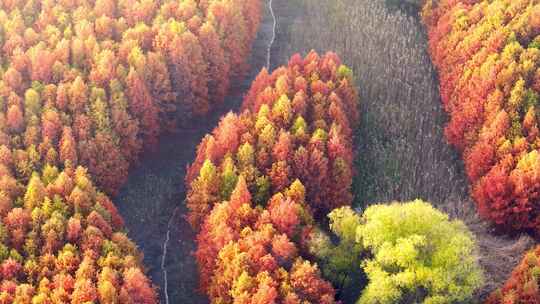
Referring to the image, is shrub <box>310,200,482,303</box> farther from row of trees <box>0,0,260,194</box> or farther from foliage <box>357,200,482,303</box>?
row of trees <box>0,0,260,194</box>

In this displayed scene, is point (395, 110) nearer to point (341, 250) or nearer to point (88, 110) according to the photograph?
point (341, 250)

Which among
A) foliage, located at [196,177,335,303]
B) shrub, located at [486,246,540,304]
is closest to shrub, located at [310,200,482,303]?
shrub, located at [486,246,540,304]

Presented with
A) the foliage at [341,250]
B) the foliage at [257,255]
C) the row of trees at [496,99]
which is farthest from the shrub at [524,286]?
the foliage at [257,255]

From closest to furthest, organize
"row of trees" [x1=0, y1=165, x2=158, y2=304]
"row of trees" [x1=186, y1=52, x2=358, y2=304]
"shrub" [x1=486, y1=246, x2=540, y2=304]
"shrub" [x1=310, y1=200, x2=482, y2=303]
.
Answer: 1. "shrub" [x1=486, y1=246, x2=540, y2=304]
2. "row of trees" [x1=0, y1=165, x2=158, y2=304]
3. "shrub" [x1=310, y1=200, x2=482, y2=303]
4. "row of trees" [x1=186, y1=52, x2=358, y2=304]

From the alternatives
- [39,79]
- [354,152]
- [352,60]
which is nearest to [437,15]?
[352,60]

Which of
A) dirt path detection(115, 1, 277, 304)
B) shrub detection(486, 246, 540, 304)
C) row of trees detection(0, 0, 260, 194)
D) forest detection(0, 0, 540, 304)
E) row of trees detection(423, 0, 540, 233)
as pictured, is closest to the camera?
shrub detection(486, 246, 540, 304)
